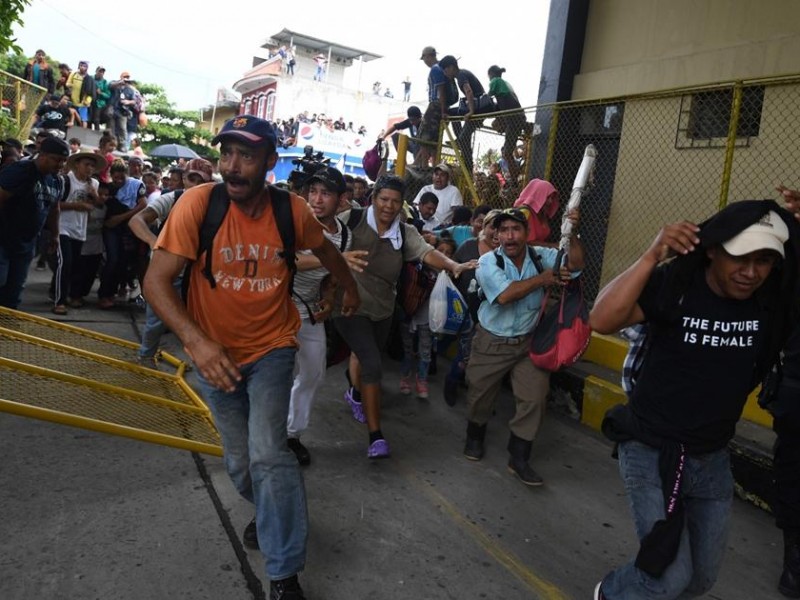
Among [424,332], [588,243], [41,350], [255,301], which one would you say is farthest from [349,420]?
[588,243]

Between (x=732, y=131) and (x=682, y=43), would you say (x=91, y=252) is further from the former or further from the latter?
(x=682, y=43)

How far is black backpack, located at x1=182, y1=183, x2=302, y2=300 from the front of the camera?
2650 mm

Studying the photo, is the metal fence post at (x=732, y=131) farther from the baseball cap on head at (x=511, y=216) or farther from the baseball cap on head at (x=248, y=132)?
the baseball cap on head at (x=248, y=132)

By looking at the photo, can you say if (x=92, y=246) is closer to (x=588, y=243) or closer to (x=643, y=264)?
(x=588, y=243)

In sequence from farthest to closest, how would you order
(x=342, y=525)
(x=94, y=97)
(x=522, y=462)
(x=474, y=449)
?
(x=94, y=97) < (x=474, y=449) < (x=522, y=462) < (x=342, y=525)

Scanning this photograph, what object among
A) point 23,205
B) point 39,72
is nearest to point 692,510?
point 23,205

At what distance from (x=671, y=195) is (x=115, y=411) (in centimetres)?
617

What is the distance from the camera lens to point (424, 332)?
6.16m

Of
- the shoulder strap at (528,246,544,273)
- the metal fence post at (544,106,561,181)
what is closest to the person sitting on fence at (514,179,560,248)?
the shoulder strap at (528,246,544,273)

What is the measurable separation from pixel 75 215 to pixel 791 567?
25.4 ft

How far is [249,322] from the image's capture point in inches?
110

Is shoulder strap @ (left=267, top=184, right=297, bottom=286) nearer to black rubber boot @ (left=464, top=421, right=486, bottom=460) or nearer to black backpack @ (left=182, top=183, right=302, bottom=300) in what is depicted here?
black backpack @ (left=182, top=183, right=302, bottom=300)

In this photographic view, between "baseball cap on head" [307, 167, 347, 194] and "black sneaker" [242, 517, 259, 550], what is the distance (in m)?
2.15

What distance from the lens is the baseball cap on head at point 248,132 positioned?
8.95ft
